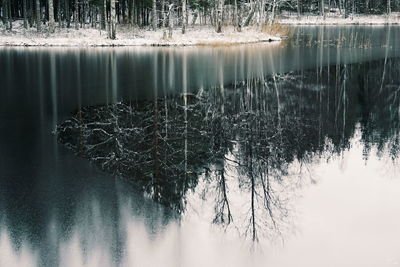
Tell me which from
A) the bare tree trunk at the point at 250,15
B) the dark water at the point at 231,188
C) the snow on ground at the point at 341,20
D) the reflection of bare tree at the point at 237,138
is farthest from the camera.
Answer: the snow on ground at the point at 341,20

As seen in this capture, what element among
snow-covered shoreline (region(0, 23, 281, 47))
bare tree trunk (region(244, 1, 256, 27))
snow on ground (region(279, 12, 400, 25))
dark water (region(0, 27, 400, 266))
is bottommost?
dark water (region(0, 27, 400, 266))

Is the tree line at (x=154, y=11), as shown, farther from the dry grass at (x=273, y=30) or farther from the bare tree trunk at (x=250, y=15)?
the dry grass at (x=273, y=30)

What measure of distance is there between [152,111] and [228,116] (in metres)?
2.28

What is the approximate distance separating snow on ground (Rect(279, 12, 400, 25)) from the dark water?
82.5 metres

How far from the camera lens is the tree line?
5306 centimetres

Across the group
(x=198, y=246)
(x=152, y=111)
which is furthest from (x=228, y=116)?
(x=198, y=246)

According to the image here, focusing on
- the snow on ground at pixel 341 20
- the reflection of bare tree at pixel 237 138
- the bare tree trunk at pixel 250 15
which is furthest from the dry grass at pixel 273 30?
the snow on ground at pixel 341 20

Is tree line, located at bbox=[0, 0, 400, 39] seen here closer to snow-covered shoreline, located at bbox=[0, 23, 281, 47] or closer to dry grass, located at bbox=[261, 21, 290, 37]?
dry grass, located at bbox=[261, 21, 290, 37]

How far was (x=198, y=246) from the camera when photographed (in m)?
7.25

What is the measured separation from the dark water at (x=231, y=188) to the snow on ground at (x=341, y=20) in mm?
82516

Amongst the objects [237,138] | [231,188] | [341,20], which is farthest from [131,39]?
[341,20]

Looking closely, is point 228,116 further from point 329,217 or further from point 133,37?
point 133,37

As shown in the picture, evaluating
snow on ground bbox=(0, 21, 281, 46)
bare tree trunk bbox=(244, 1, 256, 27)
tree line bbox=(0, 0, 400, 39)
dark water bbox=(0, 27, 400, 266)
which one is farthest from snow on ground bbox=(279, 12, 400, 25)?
dark water bbox=(0, 27, 400, 266)

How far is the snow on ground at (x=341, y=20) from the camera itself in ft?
325
